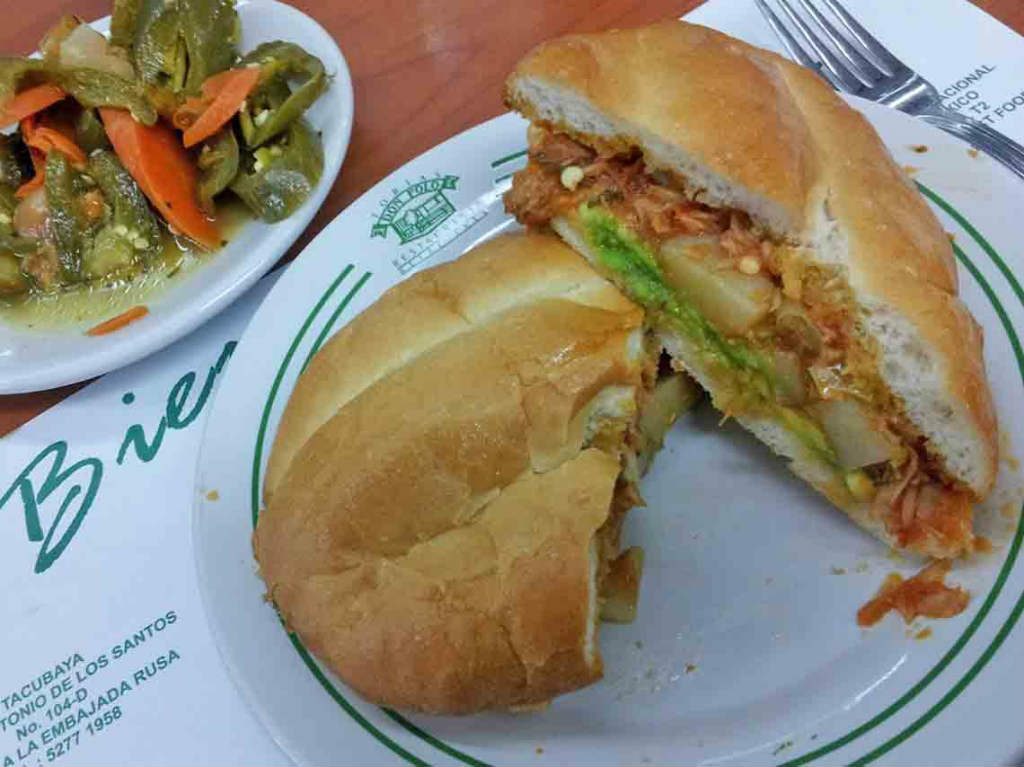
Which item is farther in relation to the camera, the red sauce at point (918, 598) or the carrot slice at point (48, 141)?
the carrot slice at point (48, 141)

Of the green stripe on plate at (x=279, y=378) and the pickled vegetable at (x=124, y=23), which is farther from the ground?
the pickled vegetable at (x=124, y=23)

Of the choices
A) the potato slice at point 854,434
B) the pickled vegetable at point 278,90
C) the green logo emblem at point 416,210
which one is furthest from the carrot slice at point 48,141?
the potato slice at point 854,434

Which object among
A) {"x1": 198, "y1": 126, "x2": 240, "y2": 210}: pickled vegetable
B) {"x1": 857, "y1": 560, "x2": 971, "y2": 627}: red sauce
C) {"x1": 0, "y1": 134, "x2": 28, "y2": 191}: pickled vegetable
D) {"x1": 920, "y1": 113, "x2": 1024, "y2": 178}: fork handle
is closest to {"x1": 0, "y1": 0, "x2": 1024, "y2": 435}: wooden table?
{"x1": 198, "y1": 126, "x2": 240, "y2": 210}: pickled vegetable

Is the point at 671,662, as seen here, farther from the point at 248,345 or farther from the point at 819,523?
the point at 248,345

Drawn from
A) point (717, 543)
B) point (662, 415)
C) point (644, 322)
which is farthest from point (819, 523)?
point (644, 322)

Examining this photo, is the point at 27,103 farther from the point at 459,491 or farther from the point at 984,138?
the point at 984,138

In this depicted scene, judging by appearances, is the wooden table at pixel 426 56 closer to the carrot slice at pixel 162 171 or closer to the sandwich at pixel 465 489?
the carrot slice at pixel 162 171

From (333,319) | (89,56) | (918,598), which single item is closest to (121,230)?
(89,56)
